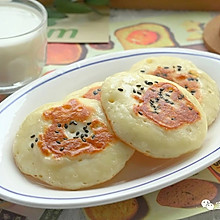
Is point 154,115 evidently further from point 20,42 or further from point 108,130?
point 20,42

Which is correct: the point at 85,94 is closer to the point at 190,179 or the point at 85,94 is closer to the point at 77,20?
the point at 190,179

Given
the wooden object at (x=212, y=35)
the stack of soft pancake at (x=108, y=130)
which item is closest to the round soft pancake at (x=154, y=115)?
the stack of soft pancake at (x=108, y=130)

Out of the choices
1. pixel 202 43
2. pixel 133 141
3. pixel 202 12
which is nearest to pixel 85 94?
pixel 133 141

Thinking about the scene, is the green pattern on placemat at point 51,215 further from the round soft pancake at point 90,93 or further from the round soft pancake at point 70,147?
the round soft pancake at point 90,93

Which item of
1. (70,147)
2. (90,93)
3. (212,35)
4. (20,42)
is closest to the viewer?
(70,147)

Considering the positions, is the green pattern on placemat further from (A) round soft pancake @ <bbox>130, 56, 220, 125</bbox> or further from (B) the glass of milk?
(B) the glass of milk

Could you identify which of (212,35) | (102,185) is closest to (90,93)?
(102,185)
